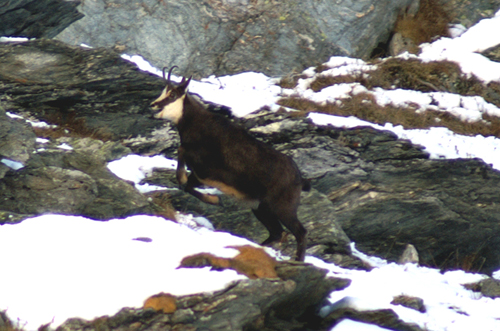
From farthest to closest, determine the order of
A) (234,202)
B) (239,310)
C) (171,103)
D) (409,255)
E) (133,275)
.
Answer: (409,255)
(234,202)
(171,103)
(133,275)
(239,310)

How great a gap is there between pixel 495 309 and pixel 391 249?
8.59ft

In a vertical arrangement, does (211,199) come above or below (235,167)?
below

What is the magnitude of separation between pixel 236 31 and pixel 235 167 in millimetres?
7850

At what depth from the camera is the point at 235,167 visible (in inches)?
331

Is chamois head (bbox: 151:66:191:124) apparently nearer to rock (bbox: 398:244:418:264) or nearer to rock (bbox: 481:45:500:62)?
rock (bbox: 398:244:418:264)

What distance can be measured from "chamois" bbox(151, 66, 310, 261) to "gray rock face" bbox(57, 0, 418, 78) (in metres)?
6.07

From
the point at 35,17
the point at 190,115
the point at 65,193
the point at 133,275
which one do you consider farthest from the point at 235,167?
the point at 35,17

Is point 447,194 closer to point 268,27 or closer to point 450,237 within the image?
point 450,237

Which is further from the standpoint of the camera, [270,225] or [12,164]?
[270,225]

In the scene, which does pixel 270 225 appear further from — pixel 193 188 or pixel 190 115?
pixel 190 115

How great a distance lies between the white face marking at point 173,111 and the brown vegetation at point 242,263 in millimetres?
3469

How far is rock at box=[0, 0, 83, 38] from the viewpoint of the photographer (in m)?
10.1

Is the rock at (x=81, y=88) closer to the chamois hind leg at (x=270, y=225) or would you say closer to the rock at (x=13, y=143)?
the rock at (x=13, y=143)

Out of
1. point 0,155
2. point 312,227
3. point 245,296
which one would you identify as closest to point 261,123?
point 312,227
